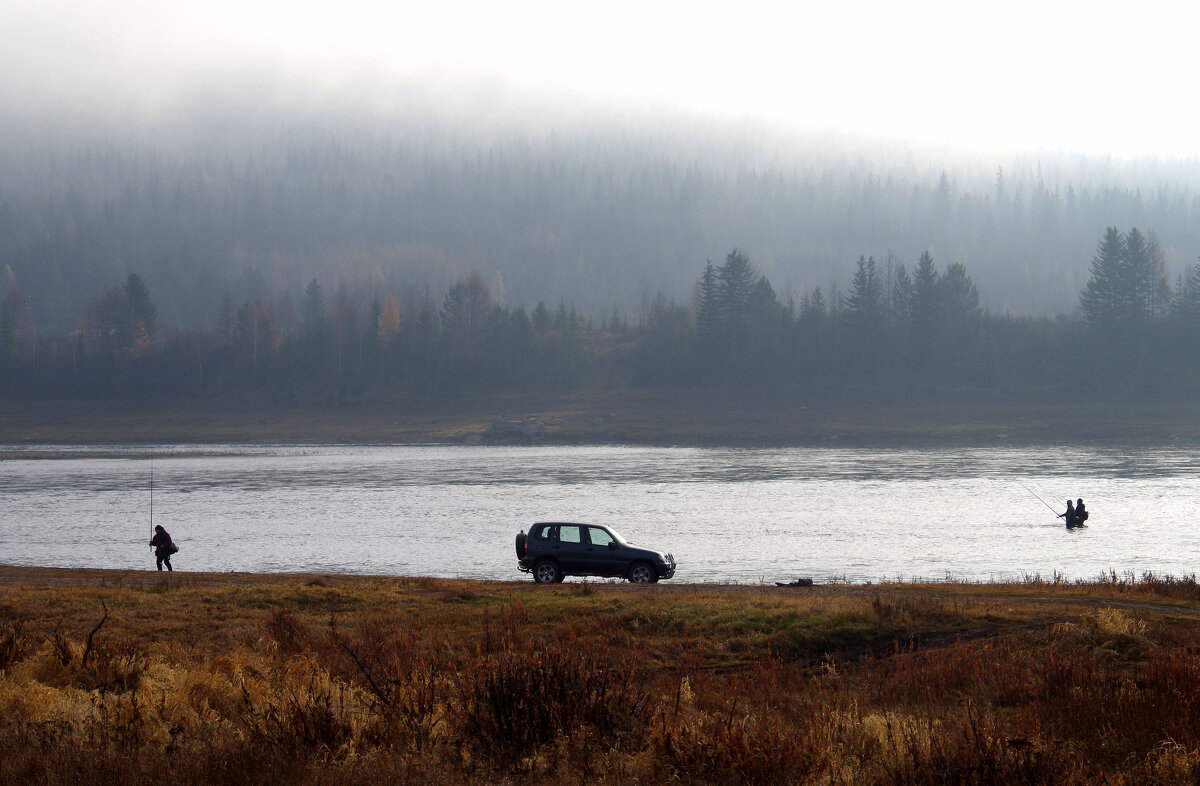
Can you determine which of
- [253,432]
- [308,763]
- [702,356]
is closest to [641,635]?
[308,763]

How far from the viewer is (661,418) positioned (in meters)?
133

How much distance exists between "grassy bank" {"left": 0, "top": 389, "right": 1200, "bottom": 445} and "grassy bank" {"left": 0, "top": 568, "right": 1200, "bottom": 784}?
296 ft

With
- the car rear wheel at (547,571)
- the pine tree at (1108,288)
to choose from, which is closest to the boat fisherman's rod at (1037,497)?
the car rear wheel at (547,571)

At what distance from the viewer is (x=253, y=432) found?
445ft

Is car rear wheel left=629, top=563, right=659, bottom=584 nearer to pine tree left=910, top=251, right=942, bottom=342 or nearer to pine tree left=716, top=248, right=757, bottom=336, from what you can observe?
pine tree left=910, top=251, right=942, bottom=342

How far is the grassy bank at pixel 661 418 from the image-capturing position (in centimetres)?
11344

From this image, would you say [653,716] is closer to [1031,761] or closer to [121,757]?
[1031,761]

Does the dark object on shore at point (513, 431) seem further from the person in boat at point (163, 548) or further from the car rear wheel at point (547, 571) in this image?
the car rear wheel at point (547, 571)

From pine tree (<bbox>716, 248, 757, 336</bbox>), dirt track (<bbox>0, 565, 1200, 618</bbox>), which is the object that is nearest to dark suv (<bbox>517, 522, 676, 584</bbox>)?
dirt track (<bbox>0, 565, 1200, 618</bbox>)

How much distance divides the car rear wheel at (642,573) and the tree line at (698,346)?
114365mm

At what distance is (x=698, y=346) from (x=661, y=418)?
25.6 m

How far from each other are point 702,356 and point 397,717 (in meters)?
143

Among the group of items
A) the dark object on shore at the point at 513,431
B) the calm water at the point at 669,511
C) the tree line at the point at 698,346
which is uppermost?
the tree line at the point at 698,346

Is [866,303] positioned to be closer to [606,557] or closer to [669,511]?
[669,511]
